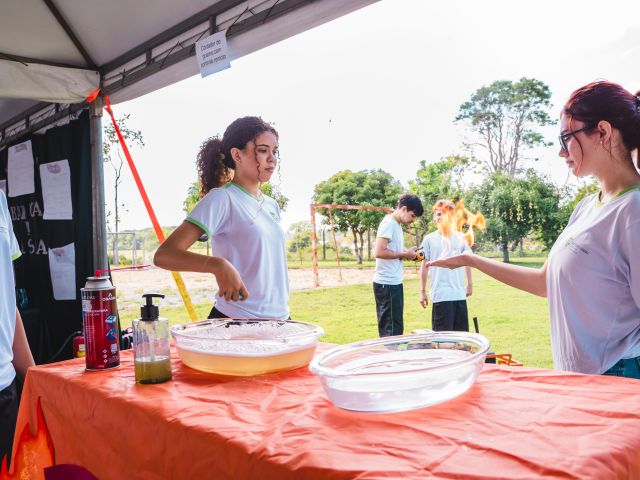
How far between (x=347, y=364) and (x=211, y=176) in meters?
1.25

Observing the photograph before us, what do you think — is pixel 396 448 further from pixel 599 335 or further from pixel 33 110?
pixel 33 110

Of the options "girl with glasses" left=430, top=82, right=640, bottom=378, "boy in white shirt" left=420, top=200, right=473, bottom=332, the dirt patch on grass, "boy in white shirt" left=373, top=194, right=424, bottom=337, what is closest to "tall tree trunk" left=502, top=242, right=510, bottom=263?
the dirt patch on grass

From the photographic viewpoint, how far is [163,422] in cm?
78

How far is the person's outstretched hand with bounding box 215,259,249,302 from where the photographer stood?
113cm

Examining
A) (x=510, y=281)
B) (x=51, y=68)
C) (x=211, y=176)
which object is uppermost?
(x=51, y=68)

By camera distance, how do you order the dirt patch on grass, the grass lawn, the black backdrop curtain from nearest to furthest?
1. the black backdrop curtain
2. the grass lawn
3. the dirt patch on grass

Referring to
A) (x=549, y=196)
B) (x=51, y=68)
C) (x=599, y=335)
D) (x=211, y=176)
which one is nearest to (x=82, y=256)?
(x=51, y=68)

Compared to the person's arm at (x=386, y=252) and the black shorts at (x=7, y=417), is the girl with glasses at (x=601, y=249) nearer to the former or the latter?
the black shorts at (x=7, y=417)

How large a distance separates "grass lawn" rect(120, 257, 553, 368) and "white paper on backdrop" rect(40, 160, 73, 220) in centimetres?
236

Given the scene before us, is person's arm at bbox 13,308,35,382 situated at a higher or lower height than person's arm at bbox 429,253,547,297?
lower

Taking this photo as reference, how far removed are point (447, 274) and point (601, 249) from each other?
327cm

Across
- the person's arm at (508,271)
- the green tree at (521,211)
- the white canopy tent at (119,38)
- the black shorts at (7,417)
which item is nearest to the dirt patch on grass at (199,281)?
the green tree at (521,211)

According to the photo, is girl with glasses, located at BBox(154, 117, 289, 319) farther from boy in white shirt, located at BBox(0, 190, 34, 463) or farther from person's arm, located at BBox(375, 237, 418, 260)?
person's arm, located at BBox(375, 237, 418, 260)

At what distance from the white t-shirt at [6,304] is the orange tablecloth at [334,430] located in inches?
16.2
